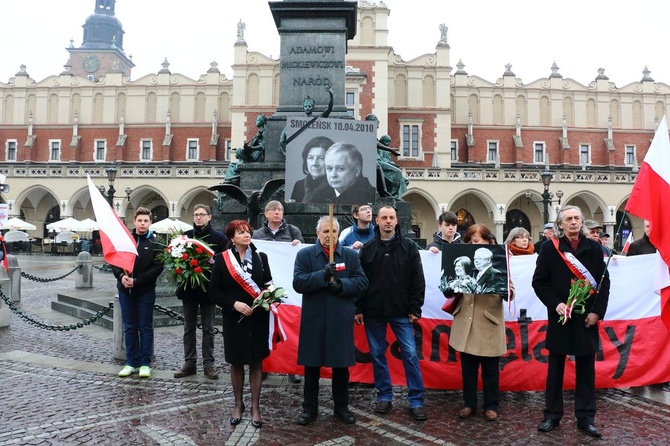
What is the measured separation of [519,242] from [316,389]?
230 centimetres

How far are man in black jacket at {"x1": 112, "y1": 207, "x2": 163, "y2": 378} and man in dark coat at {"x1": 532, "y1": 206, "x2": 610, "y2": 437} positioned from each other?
3664 millimetres

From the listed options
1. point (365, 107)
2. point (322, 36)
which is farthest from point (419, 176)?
point (322, 36)

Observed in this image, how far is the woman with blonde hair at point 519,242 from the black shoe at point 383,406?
1.81m

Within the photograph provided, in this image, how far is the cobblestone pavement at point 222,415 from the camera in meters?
3.66

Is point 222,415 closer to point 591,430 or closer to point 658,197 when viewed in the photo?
point 591,430

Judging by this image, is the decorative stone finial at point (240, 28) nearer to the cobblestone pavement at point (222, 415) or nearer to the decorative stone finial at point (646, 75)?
the decorative stone finial at point (646, 75)

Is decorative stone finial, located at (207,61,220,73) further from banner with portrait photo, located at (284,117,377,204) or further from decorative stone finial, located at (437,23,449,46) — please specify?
banner with portrait photo, located at (284,117,377,204)

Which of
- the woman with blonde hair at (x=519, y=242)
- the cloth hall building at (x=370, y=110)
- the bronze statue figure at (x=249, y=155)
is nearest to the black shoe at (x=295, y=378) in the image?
the woman with blonde hair at (x=519, y=242)

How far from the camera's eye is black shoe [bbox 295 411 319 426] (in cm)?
389

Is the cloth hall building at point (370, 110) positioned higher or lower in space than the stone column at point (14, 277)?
higher

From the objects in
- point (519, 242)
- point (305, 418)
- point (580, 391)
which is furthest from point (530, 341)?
point (305, 418)

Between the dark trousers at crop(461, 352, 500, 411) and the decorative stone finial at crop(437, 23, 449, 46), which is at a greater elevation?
the decorative stone finial at crop(437, 23, 449, 46)

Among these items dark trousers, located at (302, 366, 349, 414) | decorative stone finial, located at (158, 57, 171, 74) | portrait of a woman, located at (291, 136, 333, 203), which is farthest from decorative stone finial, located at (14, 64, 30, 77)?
dark trousers, located at (302, 366, 349, 414)

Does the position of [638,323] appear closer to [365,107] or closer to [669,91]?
[365,107]
